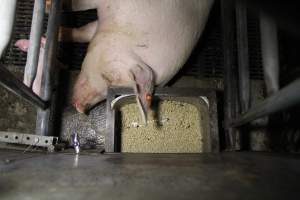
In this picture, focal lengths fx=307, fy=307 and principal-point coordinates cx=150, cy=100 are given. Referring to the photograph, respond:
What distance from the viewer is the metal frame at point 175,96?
1489 mm

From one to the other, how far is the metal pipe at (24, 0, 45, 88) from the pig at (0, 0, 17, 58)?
0.33 meters

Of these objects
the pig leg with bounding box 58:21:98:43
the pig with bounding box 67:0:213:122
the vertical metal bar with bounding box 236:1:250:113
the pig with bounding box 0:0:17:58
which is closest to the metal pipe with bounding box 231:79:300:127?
the vertical metal bar with bounding box 236:1:250:113

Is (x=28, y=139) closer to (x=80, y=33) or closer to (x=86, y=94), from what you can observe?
(x=86, y=94)

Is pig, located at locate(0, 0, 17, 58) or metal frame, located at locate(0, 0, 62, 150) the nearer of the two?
pig, located at locate(0, 0, 17, 58)

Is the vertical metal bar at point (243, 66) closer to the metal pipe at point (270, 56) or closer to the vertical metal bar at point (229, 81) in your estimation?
the vertical metal bar at point (229, 81)

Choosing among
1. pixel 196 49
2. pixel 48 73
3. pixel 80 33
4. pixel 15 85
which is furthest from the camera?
pixel 196 49

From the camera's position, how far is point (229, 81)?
1.61 m

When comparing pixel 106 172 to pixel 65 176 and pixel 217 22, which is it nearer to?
pixel 65 176

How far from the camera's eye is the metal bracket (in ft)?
3.91

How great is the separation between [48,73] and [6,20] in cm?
57

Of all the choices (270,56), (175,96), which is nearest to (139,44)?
(175,96)

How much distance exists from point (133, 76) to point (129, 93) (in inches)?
4.7

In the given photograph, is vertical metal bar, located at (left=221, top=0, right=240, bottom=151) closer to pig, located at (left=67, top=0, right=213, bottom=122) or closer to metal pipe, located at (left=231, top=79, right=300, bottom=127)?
pig, located at (left=67, top=0, right=213, bottom=122)

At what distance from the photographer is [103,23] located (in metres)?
1.52
